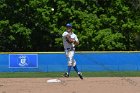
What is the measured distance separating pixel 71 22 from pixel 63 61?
42.7 feet

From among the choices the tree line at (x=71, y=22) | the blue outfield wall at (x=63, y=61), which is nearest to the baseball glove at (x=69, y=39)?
the blue outfield wall at (x=63, y=61)

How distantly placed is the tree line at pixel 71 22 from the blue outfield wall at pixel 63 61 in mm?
11529

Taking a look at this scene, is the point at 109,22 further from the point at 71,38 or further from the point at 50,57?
the point at 71,38

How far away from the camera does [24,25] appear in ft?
126

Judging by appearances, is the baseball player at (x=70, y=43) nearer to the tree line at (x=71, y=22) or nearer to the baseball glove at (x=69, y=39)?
the baseball glove at (x=69, y=39)

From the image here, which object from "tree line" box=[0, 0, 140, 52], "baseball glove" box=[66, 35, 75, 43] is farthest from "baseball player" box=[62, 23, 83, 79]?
"tree line" box=[0, 0, 140, 52]

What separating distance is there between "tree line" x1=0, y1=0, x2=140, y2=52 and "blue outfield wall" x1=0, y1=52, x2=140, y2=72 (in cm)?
1153

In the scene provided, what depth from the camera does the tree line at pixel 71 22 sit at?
36.5 m

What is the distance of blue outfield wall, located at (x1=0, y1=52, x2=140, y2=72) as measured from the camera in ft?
78.3

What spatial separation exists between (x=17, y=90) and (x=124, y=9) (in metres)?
27.5

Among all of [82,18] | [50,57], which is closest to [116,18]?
[82,18]

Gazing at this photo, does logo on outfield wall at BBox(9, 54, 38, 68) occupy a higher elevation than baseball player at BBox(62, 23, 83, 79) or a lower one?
lower

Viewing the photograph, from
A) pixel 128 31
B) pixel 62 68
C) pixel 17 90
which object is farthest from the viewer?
pixel 128 31

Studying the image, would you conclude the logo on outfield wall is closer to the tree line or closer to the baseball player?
the baseball player
